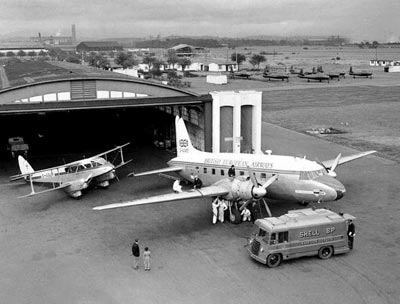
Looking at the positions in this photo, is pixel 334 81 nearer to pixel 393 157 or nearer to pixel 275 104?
pixel 275 104

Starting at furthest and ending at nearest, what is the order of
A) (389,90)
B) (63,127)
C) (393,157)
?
(389,90) → (63,127) → (393,157)

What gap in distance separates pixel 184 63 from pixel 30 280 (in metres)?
135

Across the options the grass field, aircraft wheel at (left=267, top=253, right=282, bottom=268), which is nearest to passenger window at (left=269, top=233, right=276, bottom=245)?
aircraft wheel at (left=267, top=253, right=282, bottom=268)

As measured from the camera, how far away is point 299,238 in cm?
2105

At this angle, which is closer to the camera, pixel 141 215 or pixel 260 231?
pixel 260 231

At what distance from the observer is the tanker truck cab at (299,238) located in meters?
20.7

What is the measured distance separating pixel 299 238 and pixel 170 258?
20.1 ft

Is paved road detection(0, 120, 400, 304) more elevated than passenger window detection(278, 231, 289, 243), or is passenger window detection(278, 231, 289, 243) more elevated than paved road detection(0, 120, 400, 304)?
passenger window detection(278, 231, 289, 243)

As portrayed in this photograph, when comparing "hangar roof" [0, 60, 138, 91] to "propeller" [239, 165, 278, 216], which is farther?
"hangar roof" [0, 60, 138, 91]

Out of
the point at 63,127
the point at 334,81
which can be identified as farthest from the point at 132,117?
the point at 334,81

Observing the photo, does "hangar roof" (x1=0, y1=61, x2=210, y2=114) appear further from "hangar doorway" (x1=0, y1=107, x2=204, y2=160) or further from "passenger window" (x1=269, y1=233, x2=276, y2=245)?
"passenger window" (x1=269, y1=233, x2=276, y2=245)

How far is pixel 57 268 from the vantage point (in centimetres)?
2106

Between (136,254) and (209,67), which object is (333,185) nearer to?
(136,254)

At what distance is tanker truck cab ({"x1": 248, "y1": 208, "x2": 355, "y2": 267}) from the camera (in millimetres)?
20734
